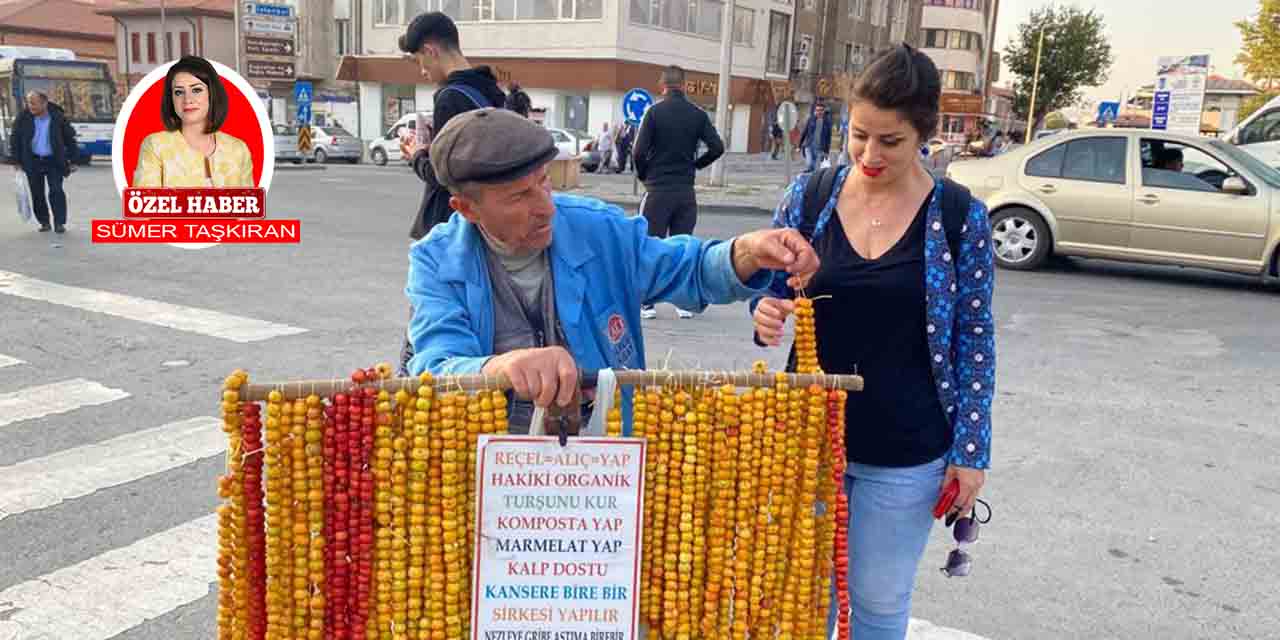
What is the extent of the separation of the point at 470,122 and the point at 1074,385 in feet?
18.9

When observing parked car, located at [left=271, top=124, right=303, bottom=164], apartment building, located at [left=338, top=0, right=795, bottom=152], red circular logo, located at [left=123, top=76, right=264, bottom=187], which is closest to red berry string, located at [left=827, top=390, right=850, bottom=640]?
red circular logo, located at [left=123, top=76, right=264, bottom=187]

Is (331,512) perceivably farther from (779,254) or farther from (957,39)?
(957,39)

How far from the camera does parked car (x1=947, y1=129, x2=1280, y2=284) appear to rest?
402 inches

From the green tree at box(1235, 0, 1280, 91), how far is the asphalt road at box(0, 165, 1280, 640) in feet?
59.2

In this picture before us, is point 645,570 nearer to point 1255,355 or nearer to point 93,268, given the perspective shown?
point 1255,355

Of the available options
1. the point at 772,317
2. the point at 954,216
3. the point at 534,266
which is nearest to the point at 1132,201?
the point at 954,216

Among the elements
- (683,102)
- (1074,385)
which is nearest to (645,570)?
(1074,385)

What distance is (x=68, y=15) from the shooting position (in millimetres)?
60969

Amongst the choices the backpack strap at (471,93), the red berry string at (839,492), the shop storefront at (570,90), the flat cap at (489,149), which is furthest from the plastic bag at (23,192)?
the shop storefront at (570,90)

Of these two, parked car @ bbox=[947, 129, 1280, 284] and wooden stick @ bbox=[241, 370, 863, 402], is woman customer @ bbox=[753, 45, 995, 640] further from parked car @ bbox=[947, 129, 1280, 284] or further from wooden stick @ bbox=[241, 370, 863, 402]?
parked car @ bbox=[947, 129, 1280, 284]

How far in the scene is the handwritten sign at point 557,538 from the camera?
69.0 inches

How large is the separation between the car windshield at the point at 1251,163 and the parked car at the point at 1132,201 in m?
0.02

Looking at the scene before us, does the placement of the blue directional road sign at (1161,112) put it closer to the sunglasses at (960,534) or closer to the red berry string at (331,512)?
the sunglasses at (960,534)

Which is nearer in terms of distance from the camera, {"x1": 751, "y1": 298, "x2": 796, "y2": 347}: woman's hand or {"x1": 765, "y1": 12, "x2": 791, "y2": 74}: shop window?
{"x1": 751, "y1": 298, "x2": 796, "y2": 347}: woman's hand
